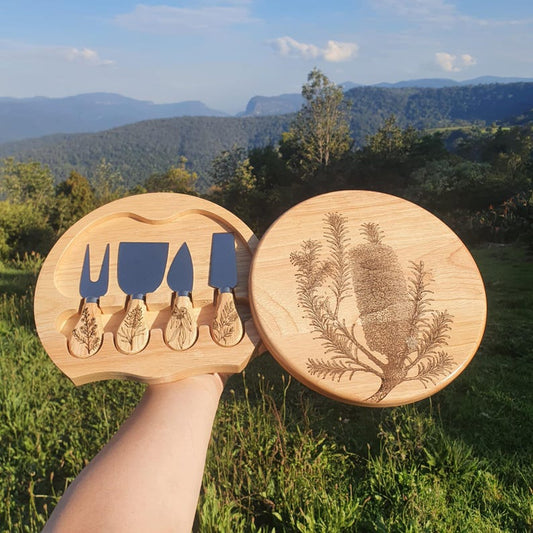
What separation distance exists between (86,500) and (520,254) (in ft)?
21.7

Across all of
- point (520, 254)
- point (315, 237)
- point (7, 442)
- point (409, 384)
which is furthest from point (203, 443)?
point (520, 254)

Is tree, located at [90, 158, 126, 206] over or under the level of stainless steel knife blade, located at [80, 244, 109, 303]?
under

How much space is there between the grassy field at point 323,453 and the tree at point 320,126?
17187 mm

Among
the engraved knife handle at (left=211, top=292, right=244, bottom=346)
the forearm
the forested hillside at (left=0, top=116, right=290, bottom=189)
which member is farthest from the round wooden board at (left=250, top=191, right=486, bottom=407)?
the forested hillside at (left=0, top=116, right=290, bottom=189)

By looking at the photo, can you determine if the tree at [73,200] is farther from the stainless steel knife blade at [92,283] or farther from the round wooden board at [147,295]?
the stainless steel knife blade at [92,283]

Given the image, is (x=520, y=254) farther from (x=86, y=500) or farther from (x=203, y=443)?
(x=86, y=500)

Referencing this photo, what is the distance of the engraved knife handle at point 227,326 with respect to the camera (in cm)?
149

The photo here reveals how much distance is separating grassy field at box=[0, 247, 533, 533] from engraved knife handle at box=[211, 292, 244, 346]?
786 millimetres

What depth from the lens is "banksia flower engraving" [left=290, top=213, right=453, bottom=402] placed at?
138cm

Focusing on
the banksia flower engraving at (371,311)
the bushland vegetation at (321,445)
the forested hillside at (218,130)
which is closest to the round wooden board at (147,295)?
the banksia flower engraving at (371,311)

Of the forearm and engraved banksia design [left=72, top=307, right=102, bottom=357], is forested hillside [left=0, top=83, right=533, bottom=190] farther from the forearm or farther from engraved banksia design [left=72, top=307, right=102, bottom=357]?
the forearm

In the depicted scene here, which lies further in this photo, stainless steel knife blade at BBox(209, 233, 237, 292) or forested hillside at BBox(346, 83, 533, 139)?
forested hillside at BBox(346, 83, 533, 139)

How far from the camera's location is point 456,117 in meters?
127

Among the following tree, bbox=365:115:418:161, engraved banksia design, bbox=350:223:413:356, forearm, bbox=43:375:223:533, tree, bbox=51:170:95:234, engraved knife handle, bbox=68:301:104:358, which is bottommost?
tree, bbox=51:170:95:234
